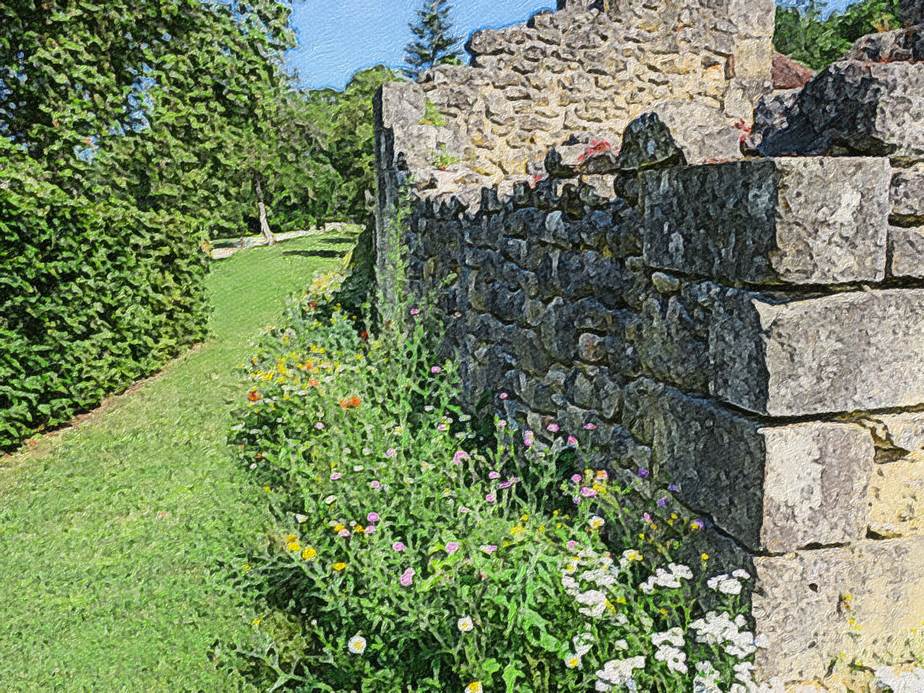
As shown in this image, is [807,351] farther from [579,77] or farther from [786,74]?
[786,74]

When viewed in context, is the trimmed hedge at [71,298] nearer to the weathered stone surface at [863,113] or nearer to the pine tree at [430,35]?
the weathered stone surface at [863,113]

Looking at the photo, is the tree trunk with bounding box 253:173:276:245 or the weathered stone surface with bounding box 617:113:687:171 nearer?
the weathered stone surface with bounding box 617:113:687:171

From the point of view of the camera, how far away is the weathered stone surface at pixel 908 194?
2.49 m

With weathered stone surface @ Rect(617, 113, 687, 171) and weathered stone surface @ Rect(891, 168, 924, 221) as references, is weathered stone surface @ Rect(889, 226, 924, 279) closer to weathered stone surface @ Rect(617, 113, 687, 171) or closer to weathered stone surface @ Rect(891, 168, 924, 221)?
weathered stone surface @ Rect(891, 168, 924, 221)

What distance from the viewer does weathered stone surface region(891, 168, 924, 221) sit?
2494mm

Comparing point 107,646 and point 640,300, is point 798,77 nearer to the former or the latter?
point 640,300

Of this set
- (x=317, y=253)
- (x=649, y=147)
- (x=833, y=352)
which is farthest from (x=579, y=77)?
(x=317, y=253)

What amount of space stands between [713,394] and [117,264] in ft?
23.3

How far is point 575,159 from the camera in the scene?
3.97 m

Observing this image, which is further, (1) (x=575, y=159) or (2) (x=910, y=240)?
(1) (x=575, y=159)

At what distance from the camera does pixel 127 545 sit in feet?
15.9

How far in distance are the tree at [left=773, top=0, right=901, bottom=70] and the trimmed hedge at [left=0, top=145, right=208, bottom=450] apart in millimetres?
16568

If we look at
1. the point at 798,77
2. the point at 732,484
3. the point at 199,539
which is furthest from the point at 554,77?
the point at 732,484

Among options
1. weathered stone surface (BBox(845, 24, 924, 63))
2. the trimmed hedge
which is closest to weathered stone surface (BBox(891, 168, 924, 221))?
weathered stone surface (BBox(845, 24, 924, 63))
